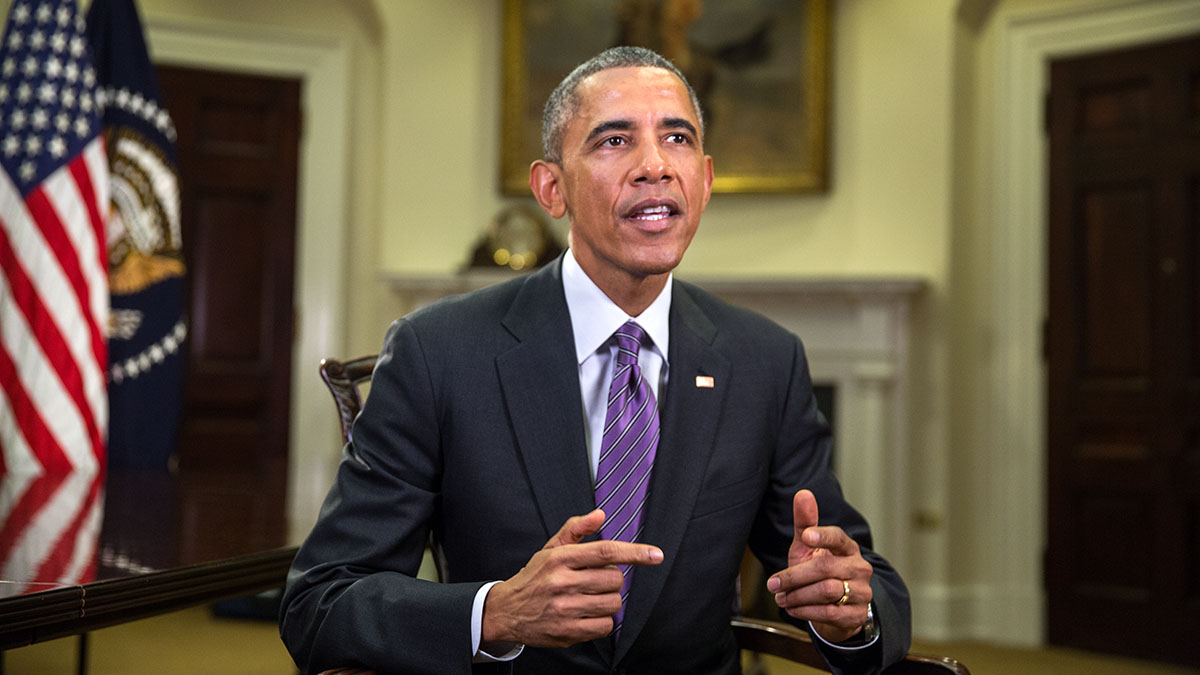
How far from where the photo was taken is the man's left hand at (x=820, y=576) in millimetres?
1377

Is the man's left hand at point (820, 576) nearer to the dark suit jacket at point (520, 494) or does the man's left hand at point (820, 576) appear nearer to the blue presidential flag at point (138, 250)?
the dark suit jacket at point (520, 494)

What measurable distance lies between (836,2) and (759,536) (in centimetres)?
448

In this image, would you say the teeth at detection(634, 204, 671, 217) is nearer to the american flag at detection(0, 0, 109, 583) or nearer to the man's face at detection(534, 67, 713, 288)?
the man's face at detection(534, 67, 713, 288)

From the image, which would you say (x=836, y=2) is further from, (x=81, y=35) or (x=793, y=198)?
(x=81, y=35)

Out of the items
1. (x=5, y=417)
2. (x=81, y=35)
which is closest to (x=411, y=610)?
(x=5, y=417)

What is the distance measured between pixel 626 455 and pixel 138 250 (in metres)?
3.15

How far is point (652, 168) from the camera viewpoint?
1619 mm

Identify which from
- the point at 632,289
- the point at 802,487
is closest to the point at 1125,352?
the point at 802,487

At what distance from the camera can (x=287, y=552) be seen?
1.89m

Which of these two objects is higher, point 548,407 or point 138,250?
point 138,250

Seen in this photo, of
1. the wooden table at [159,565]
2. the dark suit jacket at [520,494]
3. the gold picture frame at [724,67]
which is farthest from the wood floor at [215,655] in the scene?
the dark suit jacket at [520,494]

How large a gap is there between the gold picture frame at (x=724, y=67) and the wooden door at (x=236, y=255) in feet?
3.95

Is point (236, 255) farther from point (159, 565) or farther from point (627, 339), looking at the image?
point (627, 339)

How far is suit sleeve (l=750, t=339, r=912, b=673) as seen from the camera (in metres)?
1.67
